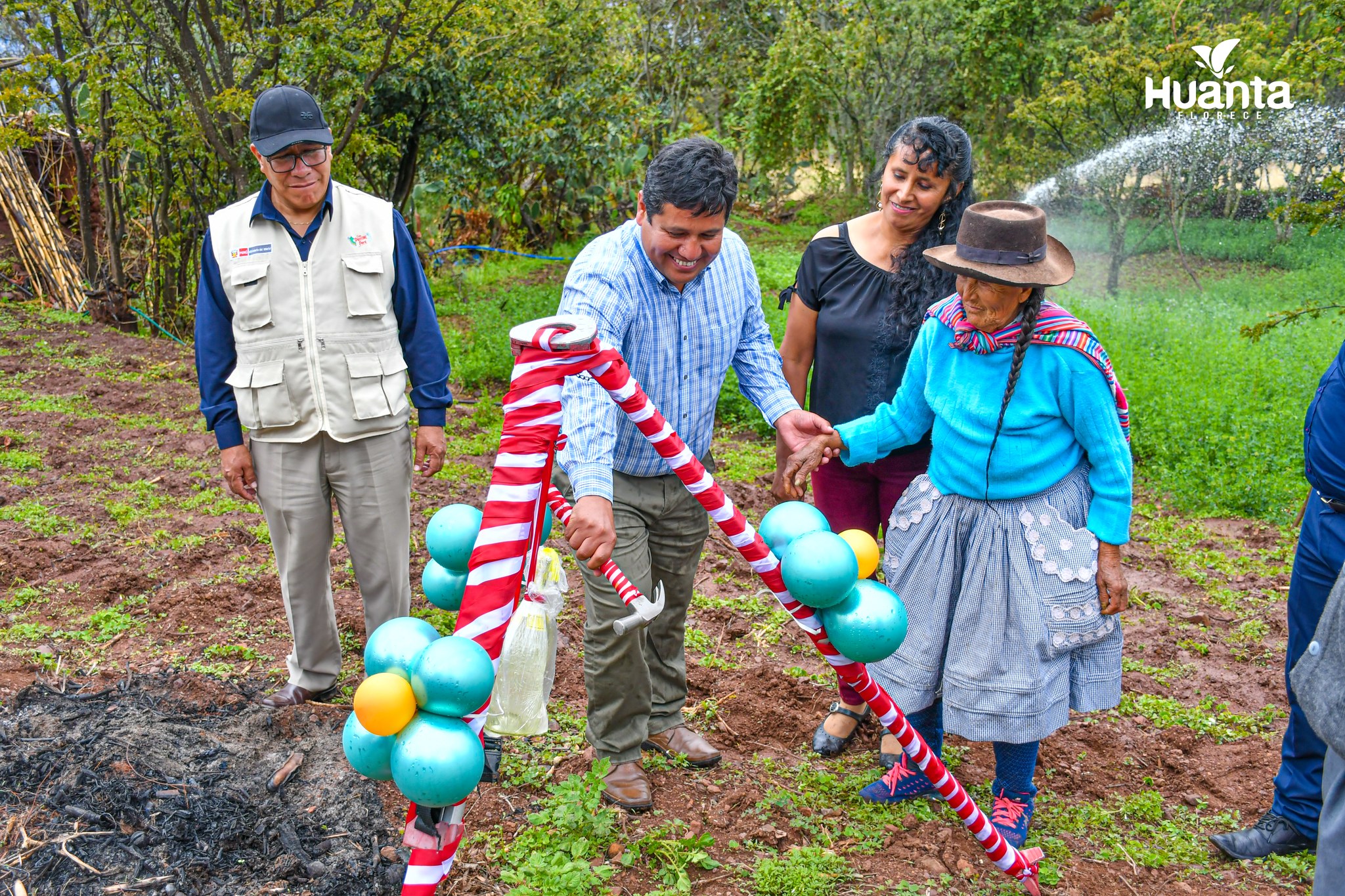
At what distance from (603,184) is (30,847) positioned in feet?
39.3

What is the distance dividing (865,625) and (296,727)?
2.24 m

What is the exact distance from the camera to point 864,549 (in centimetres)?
246

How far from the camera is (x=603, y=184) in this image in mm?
13742

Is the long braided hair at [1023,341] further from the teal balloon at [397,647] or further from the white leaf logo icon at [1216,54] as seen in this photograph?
the white leaf logo icon at [1216,54]

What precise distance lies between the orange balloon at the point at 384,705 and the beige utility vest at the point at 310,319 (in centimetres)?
174

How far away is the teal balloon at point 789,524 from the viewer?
240 cm

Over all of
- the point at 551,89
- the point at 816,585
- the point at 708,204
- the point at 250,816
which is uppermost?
the point at 551,89

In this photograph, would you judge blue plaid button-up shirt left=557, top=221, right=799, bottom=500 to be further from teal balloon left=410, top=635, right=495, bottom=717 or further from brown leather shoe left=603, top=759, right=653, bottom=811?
brown leather shoe left=603, top=759, right=653, bottom=811

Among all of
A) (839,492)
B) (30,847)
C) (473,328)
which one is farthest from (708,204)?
(473,328)

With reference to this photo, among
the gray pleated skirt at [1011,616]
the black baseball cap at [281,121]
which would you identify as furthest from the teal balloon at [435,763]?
the black baseball cap at [281,121]

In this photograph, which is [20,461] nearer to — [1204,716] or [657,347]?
[657,347]

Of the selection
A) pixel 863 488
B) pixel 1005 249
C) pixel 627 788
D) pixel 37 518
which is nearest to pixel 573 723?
pixel 627 788

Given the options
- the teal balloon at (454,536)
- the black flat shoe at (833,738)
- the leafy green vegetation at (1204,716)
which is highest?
the teal balloon at (454,536)

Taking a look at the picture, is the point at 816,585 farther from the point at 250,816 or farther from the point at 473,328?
the point at 473,328
